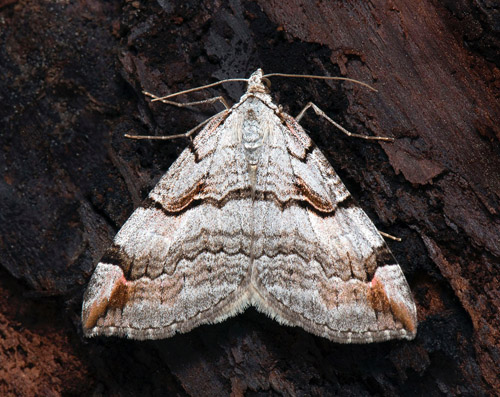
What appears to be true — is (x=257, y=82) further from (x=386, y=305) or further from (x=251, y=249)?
(x=386, y=305)

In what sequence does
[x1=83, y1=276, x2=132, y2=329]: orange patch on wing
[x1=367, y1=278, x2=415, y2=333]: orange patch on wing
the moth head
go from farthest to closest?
the moth head → [x1=83, y1=276, x2=132, y2=329]: orange patch on wing → [x1=367, y1=278, x2=415, y2=333]: orange patch on wing

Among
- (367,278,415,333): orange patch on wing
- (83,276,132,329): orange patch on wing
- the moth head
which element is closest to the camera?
(367,278,415,333): orange patch on wing

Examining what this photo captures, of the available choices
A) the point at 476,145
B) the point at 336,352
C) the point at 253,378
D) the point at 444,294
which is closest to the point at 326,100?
the point at 476,145

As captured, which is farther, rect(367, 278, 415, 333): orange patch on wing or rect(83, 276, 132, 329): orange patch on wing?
rect(83, 276, 132, 329): orange patch on wing

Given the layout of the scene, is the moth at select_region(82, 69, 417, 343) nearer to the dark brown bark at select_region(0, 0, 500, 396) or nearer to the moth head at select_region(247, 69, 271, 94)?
the moth head at select_region(247, 69, 271, 94)

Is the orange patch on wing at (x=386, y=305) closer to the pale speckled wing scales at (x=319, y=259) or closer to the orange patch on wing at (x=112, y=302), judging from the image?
the pale speckled wing scales at (x=319, y=259)

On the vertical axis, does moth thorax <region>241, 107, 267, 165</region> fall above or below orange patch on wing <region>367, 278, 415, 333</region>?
above

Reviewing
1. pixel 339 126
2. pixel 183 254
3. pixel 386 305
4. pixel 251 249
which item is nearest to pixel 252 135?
pixel 339 126

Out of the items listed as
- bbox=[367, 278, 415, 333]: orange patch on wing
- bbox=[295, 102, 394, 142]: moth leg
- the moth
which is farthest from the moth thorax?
bbox=[367, 278, 415, 333]: orange patch on wing

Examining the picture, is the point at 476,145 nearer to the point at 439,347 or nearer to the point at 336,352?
the point at 439,347
